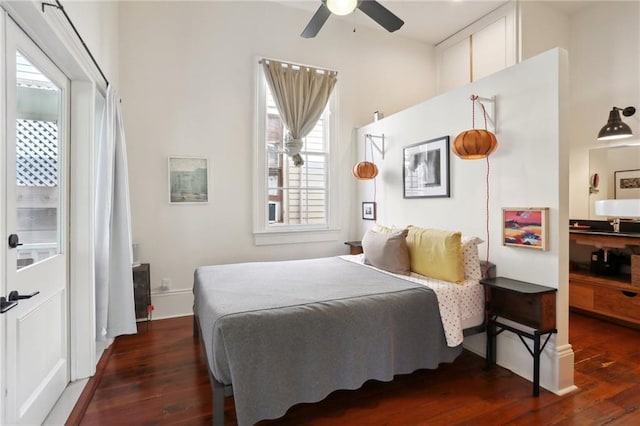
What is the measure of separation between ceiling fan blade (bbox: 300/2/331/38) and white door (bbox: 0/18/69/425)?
176 cm

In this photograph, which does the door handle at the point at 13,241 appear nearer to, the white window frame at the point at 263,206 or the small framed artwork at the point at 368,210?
the white window frame at the point at 263,206

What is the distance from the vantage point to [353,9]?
2285 millimetres

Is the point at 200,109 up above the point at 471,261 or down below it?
above

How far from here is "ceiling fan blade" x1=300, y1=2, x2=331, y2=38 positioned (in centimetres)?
251

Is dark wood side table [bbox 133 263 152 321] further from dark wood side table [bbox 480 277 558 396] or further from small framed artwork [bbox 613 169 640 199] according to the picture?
small framed artwork [bbox 613 169 640 199]

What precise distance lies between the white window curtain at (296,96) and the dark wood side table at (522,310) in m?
→ 2.64

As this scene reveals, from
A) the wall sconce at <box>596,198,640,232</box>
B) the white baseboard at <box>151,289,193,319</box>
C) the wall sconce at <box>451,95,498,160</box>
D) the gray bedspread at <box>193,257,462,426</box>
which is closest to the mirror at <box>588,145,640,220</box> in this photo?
the wall sconce at <box>451,95,498,160</box>

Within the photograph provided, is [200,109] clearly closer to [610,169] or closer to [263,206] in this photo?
[263,206]

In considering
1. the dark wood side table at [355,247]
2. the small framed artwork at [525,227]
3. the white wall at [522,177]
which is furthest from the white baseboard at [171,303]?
the small framed artwork at [525,227]

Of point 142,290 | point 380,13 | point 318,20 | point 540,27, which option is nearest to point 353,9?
point 380,13

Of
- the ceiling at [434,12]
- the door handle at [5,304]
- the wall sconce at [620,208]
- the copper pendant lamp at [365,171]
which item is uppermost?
the ceiling at [434,12]

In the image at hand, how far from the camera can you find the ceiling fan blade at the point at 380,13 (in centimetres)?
239

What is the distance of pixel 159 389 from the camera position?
227cm

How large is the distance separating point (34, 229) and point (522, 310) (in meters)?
3.07
